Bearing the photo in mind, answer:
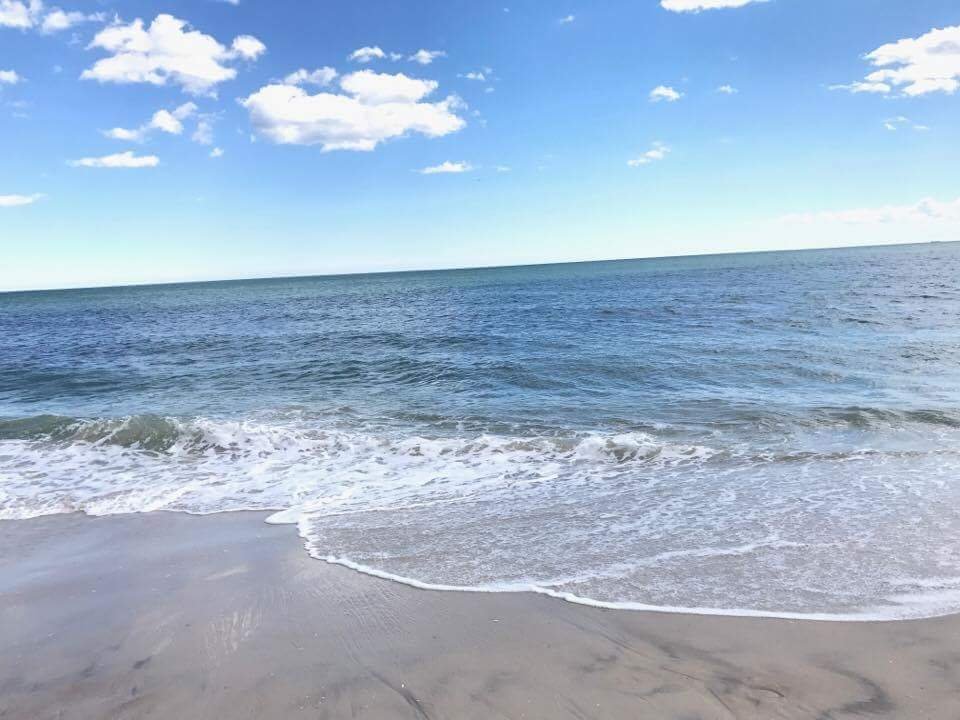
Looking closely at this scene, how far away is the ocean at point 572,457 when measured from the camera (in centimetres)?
571

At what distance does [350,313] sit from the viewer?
45750mm

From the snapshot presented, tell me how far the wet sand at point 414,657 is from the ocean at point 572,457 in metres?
0.43

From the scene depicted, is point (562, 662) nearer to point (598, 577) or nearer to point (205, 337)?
point (598, 577)

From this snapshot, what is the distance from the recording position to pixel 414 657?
4367mm

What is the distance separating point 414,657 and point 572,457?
5.91 m

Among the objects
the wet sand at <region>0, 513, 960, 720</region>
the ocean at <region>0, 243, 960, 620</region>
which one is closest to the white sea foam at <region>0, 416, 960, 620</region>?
the ocean at <region>0, 243, 960, 620</region>

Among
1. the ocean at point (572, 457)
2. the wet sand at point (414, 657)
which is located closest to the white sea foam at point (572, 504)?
the ocean at point (572, 457)

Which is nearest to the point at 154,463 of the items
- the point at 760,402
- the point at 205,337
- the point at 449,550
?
the point at 449,550

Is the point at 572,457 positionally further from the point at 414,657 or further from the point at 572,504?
the point at 414,657

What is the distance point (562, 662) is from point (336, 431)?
8703mm

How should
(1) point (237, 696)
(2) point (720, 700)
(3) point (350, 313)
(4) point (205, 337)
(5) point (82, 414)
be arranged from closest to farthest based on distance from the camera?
(2) point (720, 700) → (1) point (237, 696) → (5) point (82, 414) → (4) point (205, 337) → (3) point (350, 313)

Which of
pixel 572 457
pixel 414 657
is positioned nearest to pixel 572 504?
pixel 572 457

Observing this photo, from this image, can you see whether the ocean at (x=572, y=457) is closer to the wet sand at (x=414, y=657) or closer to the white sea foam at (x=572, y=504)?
the white sea foam at (x=572, y=504)

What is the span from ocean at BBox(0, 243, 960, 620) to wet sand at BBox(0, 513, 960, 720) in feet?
1.40
